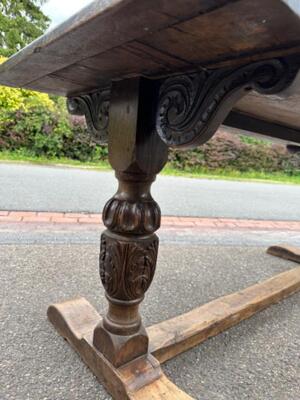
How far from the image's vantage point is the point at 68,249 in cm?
205

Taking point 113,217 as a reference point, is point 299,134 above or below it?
above

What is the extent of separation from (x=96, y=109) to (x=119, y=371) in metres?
0.81

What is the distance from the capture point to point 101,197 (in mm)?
3768

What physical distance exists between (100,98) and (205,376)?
3.16 ft

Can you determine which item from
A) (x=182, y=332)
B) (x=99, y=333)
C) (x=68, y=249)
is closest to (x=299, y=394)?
(x=182, y=332)

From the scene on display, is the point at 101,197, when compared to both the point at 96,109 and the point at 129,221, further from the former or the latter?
the point at 129,221

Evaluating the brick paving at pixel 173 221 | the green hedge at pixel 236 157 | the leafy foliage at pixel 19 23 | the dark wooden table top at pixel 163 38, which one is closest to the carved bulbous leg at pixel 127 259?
the dark wooden table top at pixel 163 38

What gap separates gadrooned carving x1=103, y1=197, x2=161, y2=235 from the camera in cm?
89

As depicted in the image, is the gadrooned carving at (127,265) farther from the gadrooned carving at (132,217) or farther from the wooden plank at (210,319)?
the wooden plank at (210,319)

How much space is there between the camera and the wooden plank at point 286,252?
221 centimetres

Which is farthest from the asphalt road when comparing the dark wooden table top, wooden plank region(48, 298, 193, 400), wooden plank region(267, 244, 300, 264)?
the dark wooden table top

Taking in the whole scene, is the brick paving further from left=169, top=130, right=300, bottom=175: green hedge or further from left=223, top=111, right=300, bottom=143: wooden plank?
left=169, top=130, right=300, bottom=175: green hedge

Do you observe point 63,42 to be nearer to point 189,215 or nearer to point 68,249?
point 68,249

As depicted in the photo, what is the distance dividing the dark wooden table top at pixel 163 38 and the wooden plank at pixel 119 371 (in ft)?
2.68
